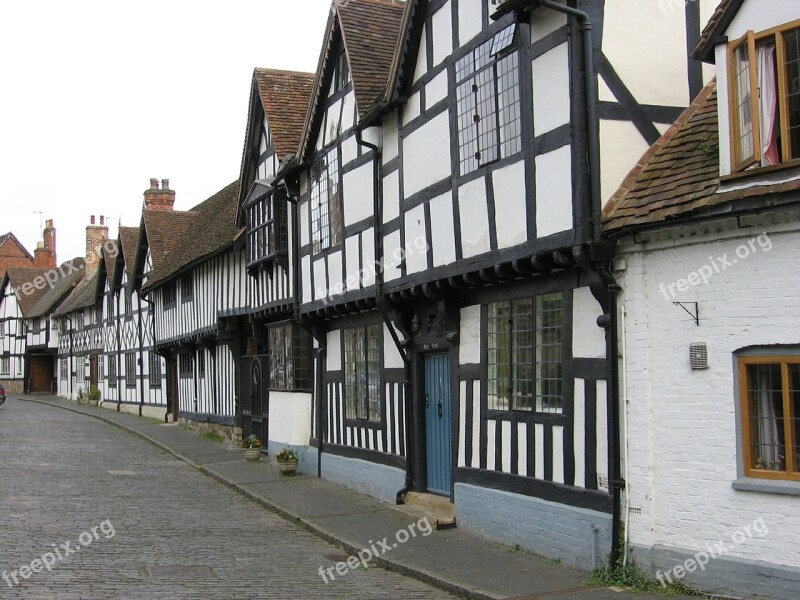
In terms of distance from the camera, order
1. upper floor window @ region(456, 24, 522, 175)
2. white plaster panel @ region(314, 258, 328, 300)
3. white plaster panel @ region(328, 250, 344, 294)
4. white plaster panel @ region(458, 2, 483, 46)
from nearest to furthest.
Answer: upper floor window @ region(456, 24, 522, 175), white plaster panel @ region(458, 2, 483, 46), white plaster panel @ region(328, 250, 344, 294), white plaster panel @ region(314, 258, 328, 300)

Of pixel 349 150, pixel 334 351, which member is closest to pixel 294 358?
pixel 334 351

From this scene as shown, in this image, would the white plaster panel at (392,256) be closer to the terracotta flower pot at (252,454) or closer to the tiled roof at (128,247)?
the terracotta flower pot at (252,454)

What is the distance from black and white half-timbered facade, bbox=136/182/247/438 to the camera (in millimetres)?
24250

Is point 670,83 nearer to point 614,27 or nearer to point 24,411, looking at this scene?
point 614,27

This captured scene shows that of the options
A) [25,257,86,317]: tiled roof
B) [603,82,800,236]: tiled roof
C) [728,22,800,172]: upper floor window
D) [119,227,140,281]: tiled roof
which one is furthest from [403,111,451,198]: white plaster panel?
[25,257,86,317]: tiled roof

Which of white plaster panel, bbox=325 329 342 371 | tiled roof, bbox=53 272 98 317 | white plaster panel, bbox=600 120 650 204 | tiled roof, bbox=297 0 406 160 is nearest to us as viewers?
white plaster panel, bbox=600 120 650 204

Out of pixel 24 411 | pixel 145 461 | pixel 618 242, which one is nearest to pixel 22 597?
pixel 618 242

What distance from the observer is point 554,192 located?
9484 millimetres

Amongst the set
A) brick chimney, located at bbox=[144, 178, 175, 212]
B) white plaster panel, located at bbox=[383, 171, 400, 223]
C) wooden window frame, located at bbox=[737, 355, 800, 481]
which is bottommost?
wooden window frame, located at bbox=[737, 355, 800, 481]

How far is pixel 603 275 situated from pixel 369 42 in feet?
26.6

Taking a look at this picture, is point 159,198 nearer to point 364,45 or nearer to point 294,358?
point 294,358

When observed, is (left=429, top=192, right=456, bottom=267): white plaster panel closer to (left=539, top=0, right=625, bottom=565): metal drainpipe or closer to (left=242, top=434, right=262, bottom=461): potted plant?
(left=539, top=0, right=625, bottom=565): metal drainpipe

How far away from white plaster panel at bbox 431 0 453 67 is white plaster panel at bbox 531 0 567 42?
2.00m

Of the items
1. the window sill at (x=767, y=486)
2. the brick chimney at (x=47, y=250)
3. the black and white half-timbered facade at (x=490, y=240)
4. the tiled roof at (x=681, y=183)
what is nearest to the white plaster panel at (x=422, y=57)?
the black and white half-timbered facade at (x=490, y=240)
